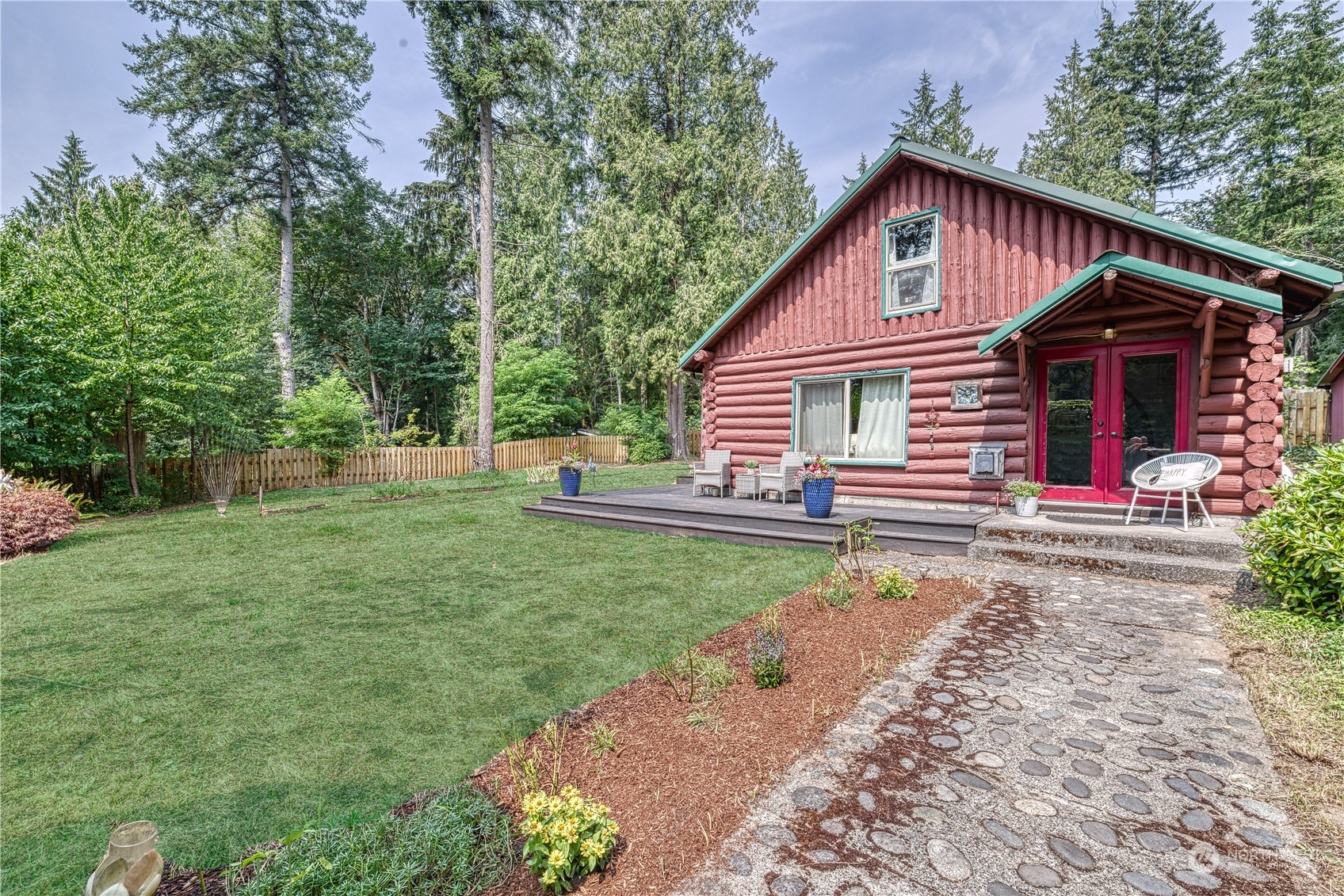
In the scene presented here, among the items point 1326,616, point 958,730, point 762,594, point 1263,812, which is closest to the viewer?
point 1263,812

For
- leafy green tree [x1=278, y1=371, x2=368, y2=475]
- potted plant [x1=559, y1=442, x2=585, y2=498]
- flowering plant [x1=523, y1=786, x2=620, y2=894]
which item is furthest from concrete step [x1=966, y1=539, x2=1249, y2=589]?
leafy green tree [x1=278, y1=371, x2=368, y2=475]

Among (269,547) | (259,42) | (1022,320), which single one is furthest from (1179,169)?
(259,42)

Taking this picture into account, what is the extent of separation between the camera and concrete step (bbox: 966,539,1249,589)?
538 centimetres

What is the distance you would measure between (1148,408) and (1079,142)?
2691 centimetres

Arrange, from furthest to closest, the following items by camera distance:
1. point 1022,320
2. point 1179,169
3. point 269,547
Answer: point 1179,169, point 269,547, point 1022,320

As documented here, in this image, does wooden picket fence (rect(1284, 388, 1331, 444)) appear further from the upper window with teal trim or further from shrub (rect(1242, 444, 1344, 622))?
shrub (rect(1242, 444, 1344, 622))

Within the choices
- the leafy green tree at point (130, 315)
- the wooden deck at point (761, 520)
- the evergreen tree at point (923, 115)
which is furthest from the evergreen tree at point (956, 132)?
the leafy green tree at point (130, 315)

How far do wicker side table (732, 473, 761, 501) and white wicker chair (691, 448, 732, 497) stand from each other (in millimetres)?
500

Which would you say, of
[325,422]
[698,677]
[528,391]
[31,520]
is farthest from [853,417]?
[528,391]

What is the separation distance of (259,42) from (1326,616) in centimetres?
2947

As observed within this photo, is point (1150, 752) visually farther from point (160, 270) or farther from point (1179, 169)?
point (1179, 169)

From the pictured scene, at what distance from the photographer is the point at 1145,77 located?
1001 inches

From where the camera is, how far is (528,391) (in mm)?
22469

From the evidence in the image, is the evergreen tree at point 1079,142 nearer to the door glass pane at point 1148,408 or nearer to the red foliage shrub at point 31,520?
the door glass pane at point 1148,408
